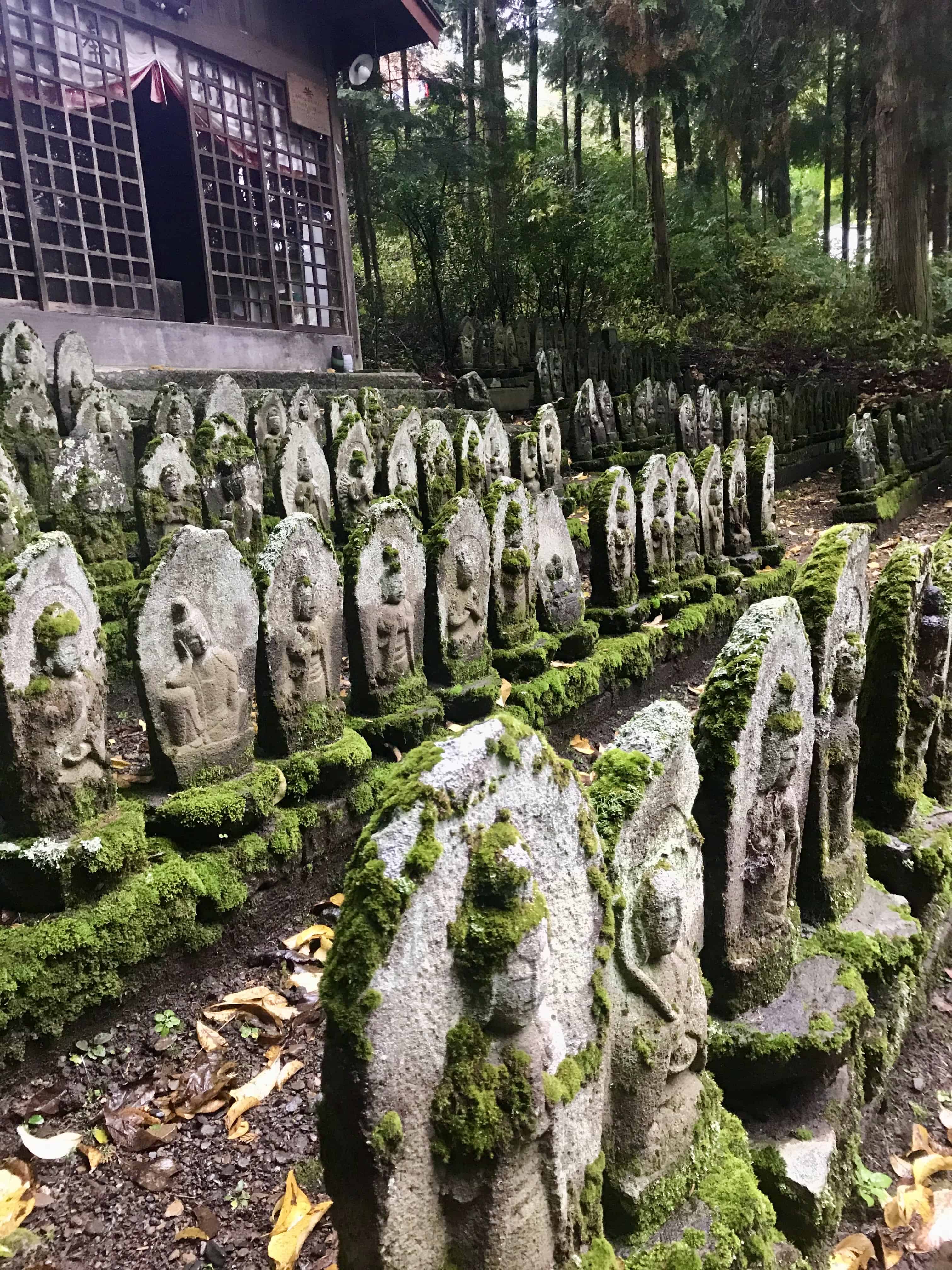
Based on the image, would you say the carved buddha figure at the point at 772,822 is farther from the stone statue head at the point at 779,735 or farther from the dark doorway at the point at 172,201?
the dark doorway at the point at 172,201

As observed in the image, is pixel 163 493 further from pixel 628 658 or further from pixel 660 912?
pixel 660 912

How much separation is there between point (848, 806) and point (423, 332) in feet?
58.5

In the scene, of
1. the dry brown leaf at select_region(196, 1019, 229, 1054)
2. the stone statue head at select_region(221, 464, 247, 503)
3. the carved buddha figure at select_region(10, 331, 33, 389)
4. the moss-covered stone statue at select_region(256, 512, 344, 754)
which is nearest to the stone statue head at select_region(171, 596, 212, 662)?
the moss-covered stone statue at select_region(256, 512, 344, 754)

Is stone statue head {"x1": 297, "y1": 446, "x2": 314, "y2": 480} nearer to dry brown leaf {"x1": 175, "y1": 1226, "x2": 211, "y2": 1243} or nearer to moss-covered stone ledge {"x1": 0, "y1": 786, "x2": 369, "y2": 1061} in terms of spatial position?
moss-covered stone ledge {"x1": 0, "y1": 786, "x2": 369, "y2": 1061}

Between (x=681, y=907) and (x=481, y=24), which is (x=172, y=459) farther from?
(x=481, y=24)

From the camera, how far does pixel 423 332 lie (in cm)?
1889

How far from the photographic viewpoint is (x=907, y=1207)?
225 centimetres

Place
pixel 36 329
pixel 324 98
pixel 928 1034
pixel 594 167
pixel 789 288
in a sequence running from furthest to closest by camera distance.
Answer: pixel 594 167 < pixel 789 288 < pixel 324 98 < pixel 36 329 < pixel 928 1034

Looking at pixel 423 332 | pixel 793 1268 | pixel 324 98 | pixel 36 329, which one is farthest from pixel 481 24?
pixel 793 1268

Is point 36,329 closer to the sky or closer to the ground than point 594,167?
closer to the ground

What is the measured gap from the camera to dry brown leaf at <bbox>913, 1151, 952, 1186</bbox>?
7.77 ft

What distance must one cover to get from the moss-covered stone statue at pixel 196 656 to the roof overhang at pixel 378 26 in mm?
10764

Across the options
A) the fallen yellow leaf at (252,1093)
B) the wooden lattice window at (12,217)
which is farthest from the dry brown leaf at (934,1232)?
the wooden lattice window at (12,217)

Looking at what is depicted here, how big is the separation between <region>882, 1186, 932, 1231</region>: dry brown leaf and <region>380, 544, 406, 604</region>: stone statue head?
107 inches
